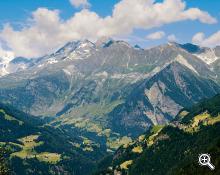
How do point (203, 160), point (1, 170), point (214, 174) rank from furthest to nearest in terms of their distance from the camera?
point (214, 174), point (1, 170), point (203, 160)

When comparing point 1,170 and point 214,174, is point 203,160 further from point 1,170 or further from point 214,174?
point 214,174

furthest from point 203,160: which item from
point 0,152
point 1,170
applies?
point 0,152

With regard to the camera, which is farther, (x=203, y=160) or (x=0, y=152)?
(x=0, y=152)

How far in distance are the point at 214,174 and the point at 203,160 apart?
172577 millimetres

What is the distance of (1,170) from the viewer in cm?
12712

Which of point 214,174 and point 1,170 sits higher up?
point 1,170

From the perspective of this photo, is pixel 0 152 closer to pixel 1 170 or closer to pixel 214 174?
pixel 1 170

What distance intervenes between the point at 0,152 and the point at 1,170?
11.4 m

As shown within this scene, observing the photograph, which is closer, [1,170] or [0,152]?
[1,170]

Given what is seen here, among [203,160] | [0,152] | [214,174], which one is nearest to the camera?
[203,160]

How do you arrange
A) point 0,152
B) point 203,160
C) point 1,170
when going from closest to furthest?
point 203,160, point 1,170, point 0,152

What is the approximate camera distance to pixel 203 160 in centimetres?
2664

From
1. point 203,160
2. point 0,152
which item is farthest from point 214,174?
point 203,160

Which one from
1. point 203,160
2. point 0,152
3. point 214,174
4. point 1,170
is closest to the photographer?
point 203,160
